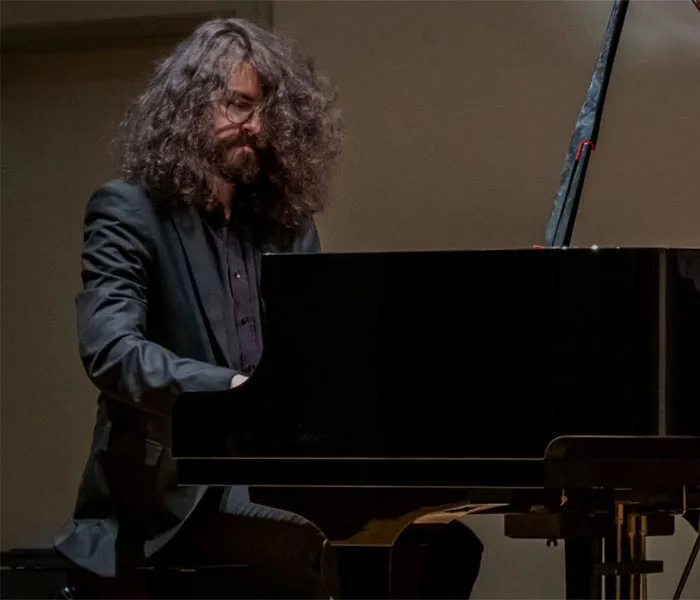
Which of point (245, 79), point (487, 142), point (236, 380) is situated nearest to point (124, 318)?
point (236, 380)

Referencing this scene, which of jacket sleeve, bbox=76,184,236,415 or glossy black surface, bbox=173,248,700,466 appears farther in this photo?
jacket sleeve, bbox=76,184,236,415

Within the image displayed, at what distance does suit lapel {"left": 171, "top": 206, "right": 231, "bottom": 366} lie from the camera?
1.95 metres

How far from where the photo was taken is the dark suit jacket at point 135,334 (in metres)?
1.85

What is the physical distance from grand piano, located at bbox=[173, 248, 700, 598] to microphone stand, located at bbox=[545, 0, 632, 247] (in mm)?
295

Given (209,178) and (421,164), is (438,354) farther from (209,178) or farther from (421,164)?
(421,164)

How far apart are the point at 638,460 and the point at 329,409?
0.40 metres

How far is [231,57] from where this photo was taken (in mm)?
2145

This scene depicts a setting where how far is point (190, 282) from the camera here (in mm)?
1967

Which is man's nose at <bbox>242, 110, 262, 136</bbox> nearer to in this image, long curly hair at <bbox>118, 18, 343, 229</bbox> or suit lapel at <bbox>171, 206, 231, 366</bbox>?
long curly hair at <bbox>118, 18, 343, 229</bbox>

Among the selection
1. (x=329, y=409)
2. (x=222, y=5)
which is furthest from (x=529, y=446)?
(x=222, y=5)

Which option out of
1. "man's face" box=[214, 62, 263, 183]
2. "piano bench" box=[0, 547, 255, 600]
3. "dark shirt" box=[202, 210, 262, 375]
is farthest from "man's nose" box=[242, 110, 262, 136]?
"piano bench" box=[0, 547, 255, 600]

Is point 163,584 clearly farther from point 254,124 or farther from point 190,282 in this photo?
point 254,124

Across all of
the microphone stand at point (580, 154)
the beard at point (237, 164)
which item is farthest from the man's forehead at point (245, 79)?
the microphone stand at point (580, 154)

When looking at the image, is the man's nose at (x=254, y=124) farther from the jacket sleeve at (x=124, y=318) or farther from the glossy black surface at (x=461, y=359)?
the glossy black surface at (x=461, y=359)
